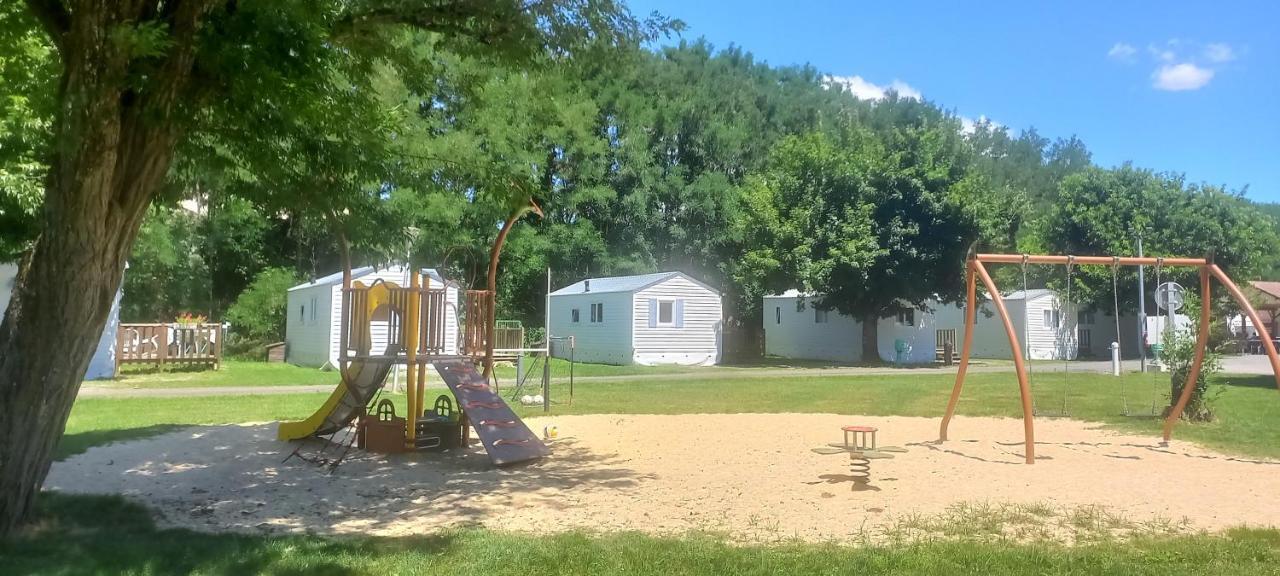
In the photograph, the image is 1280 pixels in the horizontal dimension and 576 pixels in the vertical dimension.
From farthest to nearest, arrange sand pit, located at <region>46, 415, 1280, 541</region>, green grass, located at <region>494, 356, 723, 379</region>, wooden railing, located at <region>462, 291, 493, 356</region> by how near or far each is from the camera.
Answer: green grass, located at <region>494, 356, 723, 379</region>
wooden railing, located at <region>462, 291, 493, 356</region>
sand pit, located at <region>46, 415, 1280, 541</region>

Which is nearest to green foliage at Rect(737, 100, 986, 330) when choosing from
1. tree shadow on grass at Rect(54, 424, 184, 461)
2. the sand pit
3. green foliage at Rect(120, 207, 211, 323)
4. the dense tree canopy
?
the dense tree canopy

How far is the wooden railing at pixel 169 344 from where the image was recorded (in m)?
22.6

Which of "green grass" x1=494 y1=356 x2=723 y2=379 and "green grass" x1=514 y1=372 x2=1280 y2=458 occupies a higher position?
"green grass" x1=494 y1=356 x2=723 y2=379

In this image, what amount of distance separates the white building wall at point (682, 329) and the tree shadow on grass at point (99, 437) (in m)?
17.8

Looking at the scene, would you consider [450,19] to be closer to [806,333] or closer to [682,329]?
[682,329]

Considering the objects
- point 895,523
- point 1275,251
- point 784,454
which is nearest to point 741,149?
point 1275,251

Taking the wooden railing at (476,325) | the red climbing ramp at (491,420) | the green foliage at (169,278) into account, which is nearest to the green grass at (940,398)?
the wooden railing at (476,325)

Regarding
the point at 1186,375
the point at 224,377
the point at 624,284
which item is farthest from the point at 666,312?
the point at 1186,375

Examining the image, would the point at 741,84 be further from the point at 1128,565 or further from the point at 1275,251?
the point at 1128,565

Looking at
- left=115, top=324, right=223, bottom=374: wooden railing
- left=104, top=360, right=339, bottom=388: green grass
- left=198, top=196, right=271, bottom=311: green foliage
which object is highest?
left=198, top=196, right=271, bottom=311: green foliage

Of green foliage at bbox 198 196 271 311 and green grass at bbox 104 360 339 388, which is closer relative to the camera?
green grass at bbox 104 360 339 388

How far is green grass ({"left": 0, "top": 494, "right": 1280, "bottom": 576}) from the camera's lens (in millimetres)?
5219

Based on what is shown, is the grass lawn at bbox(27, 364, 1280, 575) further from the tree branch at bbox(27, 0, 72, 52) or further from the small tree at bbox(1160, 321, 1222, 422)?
the small tree at bbox(1160, 321, 1222, 422)

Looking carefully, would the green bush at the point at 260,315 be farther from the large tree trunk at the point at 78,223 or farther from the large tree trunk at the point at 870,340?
the large tree trunk at the point at 78,223
